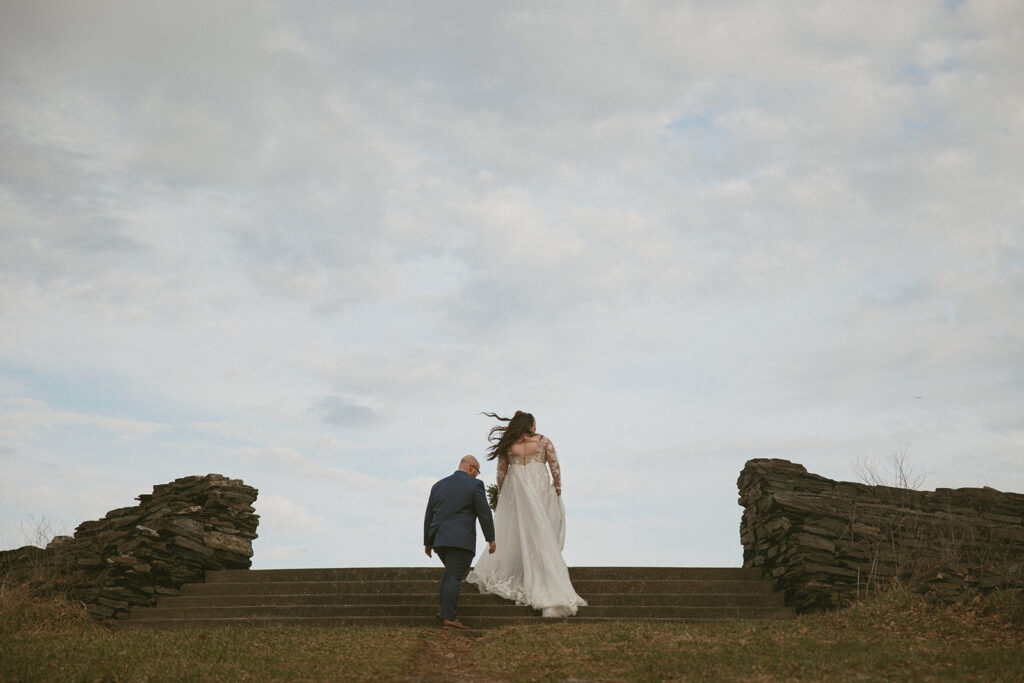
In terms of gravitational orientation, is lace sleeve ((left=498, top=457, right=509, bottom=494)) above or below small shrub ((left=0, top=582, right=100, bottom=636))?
above

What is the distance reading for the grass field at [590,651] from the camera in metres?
9.37

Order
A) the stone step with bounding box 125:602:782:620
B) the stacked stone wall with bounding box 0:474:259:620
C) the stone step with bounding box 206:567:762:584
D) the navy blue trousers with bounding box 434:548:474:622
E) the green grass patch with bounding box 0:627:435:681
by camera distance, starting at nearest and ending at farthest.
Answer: the green grass patch with bounding box 0:627:435:681
the navy blue trousers with bounding box 434:548:474:622
the stone step with bounding box 125:602:782:620
the stone step with bounding box 206:567:762:584
the stacked stone wall with bounding box 0:474:259:620

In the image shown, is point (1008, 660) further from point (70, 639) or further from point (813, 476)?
point (70, 639)

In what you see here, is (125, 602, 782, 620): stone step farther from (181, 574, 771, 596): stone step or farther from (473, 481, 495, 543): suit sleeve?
(473, 481, 495, 543): suit sleeve

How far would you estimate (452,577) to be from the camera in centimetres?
1289

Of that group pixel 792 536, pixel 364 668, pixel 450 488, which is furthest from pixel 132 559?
pixel 792 536

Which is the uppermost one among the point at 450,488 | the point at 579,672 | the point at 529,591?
the point at 450,488

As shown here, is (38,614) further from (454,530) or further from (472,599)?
(454,530)

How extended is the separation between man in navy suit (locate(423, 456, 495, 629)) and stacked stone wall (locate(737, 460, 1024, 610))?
4.97m

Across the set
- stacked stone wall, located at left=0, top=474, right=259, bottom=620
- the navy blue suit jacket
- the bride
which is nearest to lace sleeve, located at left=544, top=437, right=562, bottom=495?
the bride

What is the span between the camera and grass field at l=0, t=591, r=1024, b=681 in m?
9.37

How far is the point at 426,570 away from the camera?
1522cm

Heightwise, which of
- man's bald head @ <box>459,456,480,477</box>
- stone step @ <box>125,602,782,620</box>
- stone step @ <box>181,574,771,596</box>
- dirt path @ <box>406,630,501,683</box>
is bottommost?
dirt path @ <box>406,630,501,683</box>

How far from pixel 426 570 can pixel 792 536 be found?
6.00 metres
